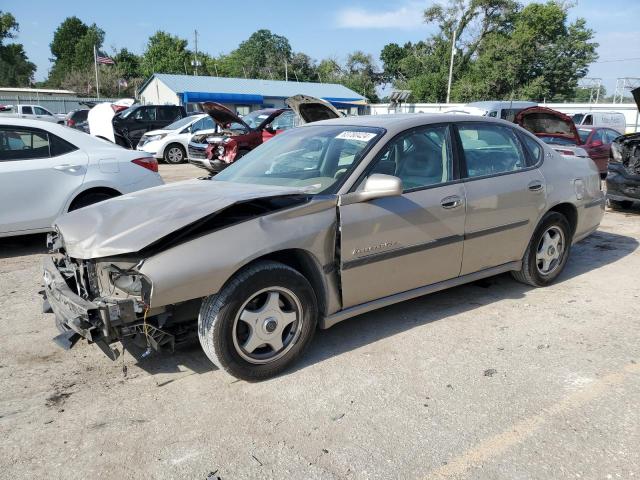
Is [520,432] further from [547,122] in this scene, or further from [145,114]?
[145,114]

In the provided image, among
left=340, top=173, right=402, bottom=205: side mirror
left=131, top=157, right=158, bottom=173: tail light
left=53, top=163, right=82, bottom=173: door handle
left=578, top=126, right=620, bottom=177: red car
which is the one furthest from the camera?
left=578, top=126, right=620, bottom=177: red car

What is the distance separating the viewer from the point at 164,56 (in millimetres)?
84375

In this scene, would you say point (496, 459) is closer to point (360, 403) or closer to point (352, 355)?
point (360, 403)

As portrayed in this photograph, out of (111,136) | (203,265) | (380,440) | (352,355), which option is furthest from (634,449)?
(111,136)

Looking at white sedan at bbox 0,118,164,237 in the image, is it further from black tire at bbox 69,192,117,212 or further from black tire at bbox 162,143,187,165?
black tire at bbox 162,143,187,165

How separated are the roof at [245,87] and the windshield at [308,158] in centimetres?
4430

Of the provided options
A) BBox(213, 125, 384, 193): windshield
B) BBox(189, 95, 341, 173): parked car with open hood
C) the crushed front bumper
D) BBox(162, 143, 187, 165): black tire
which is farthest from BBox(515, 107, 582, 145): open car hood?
BBox(162, 143, 187, 165): black tire

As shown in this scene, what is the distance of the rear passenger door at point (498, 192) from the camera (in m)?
4.09

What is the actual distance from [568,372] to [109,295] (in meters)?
2.89

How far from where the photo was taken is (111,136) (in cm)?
935

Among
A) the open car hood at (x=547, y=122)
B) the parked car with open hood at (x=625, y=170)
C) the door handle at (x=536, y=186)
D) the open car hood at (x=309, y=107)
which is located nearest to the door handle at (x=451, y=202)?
the door handle at (x=536, y=186)

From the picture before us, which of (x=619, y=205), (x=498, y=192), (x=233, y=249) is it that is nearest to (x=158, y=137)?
(x=619, y=205)

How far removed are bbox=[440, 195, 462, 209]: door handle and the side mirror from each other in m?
0.60

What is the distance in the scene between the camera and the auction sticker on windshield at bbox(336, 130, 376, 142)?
12.4 feet
